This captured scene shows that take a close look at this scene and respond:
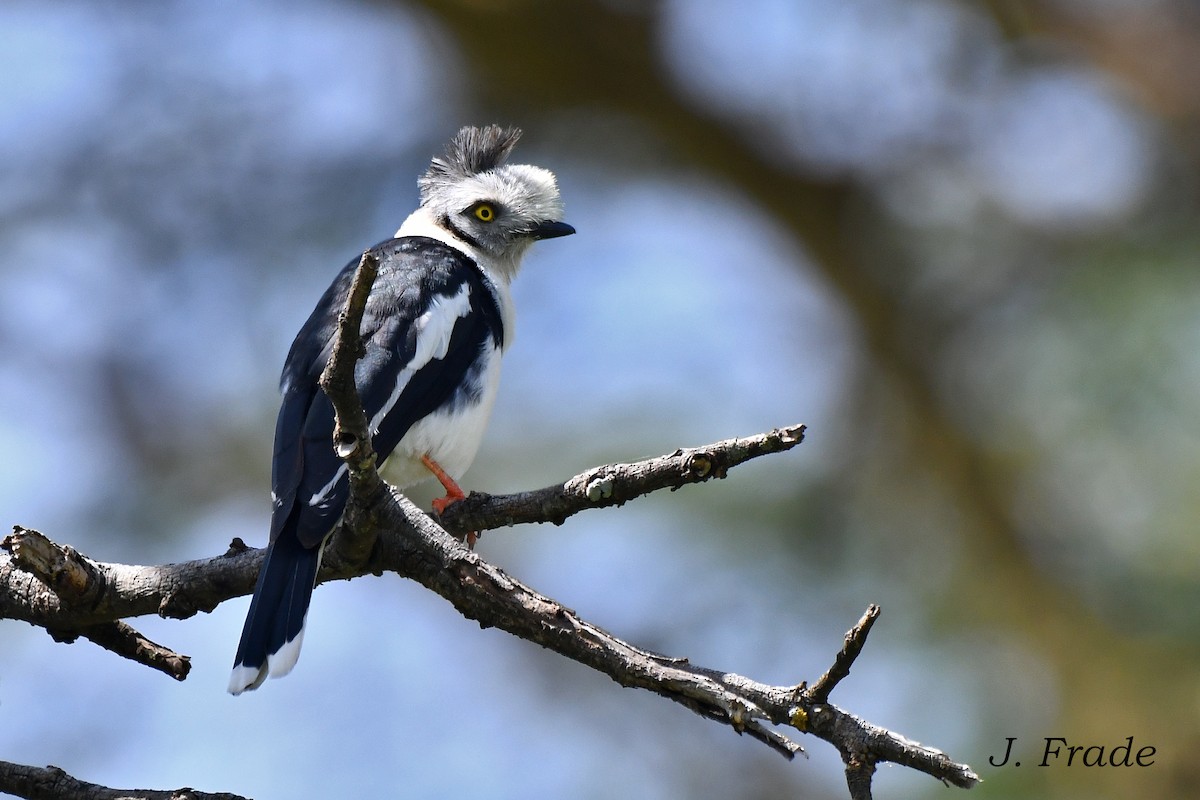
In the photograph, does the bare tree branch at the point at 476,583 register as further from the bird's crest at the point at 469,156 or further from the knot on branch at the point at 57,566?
the bird's crest at the point at 469,156

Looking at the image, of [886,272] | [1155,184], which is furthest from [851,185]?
[1155,184]

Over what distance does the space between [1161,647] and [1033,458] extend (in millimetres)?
1295

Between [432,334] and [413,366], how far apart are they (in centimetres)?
18

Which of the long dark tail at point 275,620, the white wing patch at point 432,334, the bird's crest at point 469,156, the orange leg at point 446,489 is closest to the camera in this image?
the long dark tail at point 275,620

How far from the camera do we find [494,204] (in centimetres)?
571

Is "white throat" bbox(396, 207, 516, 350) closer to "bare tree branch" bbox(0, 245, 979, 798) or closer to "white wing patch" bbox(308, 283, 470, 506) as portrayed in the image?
"white wing patch" bbox(308, 283, 470, 506)

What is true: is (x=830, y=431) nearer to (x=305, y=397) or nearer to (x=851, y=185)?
(x=851, y=185)

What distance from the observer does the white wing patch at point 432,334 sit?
13.7ft

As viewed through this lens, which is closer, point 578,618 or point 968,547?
point 578,618

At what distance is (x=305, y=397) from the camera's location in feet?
13.4

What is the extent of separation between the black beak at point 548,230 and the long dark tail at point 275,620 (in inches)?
102

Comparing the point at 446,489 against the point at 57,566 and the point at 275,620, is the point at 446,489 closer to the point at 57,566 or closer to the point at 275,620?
the point at 275,620

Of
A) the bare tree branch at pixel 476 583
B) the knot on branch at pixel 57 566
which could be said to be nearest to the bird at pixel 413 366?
the bare tree branch at pixel 476 583
